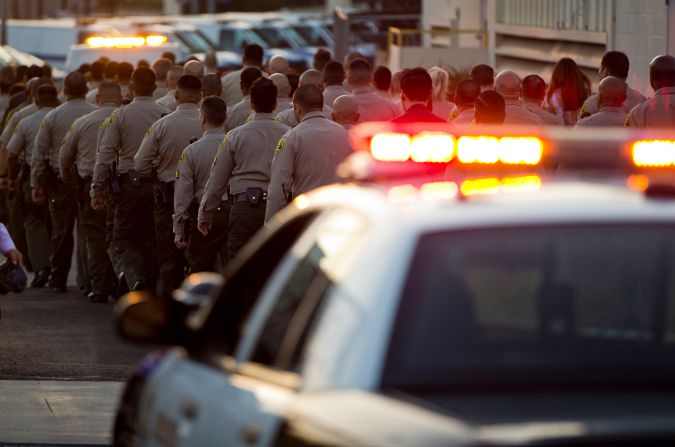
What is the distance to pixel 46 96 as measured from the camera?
18547 mm

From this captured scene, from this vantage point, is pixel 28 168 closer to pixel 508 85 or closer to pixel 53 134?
pixel 53 134

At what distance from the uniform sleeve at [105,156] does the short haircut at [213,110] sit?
1632mm

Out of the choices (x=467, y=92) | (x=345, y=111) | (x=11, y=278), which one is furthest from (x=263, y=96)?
(x=11, y=278)

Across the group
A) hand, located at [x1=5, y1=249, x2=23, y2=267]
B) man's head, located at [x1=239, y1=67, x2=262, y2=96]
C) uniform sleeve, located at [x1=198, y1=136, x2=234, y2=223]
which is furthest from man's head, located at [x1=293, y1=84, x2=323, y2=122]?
man's head, located at [x1=239, y1=67, x2=262, y2=96]

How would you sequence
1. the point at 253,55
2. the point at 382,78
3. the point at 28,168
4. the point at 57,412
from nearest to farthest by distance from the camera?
the point at 57,412 → the point at 382,78 → the point at 28,168 → the point at 253,55

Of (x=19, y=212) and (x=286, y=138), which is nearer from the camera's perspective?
(x=286, y=138)

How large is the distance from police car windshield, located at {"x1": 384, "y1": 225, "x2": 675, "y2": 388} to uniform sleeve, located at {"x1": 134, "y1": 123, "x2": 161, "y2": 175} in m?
11.1

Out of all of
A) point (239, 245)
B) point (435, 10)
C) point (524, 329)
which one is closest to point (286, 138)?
point (239, 245)

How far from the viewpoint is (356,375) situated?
3.87 metres

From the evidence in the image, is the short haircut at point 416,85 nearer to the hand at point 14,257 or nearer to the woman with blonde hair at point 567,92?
the woman with blonde hair at point 567,92

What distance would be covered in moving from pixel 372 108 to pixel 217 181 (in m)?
1.97

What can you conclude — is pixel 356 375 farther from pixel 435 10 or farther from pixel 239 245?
pixel 435 10

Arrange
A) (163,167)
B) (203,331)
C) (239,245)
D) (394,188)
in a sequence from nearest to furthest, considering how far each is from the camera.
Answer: (394,188) → (203,331) → (239,245) → (163,167)

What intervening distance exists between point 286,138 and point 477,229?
26.6ft
